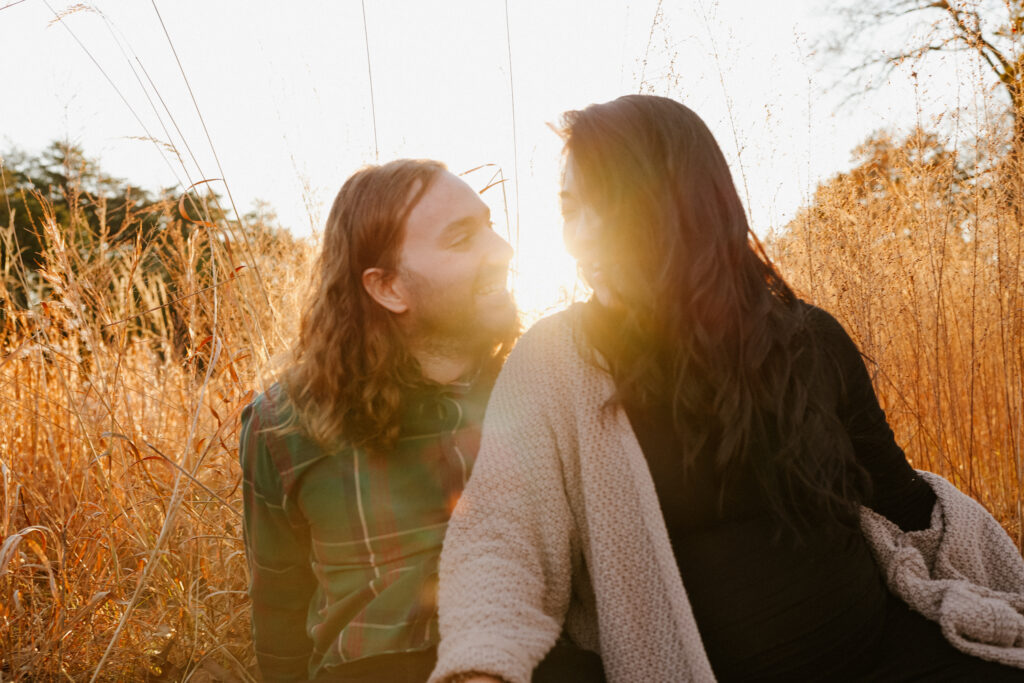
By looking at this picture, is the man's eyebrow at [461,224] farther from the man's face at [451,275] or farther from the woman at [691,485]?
the woman at [691,485]

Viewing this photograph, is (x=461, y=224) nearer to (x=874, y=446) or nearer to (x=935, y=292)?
(x=874, y=446)

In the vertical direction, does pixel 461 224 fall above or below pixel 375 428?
above

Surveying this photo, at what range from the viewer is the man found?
1.35 meters

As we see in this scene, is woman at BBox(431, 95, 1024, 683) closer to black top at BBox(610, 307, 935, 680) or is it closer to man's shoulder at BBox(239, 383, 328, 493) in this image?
black top at BBox(610, 307, 935, 680)

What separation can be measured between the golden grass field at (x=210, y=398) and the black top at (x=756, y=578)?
1.10 meters

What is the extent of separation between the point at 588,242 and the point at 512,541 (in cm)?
59

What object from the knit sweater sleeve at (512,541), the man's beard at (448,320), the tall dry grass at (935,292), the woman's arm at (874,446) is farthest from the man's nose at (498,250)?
the tall dry grass at (935,292)

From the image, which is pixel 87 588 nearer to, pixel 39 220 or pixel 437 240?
pixel 39 220

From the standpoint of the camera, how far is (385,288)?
1598 mm

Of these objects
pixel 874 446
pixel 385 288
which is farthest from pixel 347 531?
pixel 874 446

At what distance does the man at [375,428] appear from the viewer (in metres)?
1.35

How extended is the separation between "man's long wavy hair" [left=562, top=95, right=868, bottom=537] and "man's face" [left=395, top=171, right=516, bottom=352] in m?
0.33

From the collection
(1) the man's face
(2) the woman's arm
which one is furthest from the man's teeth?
(2) the woman's arm

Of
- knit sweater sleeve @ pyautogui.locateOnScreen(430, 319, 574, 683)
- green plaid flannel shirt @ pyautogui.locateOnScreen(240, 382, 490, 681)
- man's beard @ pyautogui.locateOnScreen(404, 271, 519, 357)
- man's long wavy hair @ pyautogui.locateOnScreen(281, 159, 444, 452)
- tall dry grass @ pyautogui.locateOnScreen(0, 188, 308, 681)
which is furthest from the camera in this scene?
tall dry grass @ pyautogui.locateOnScreen(0, 188, 308, 681)
